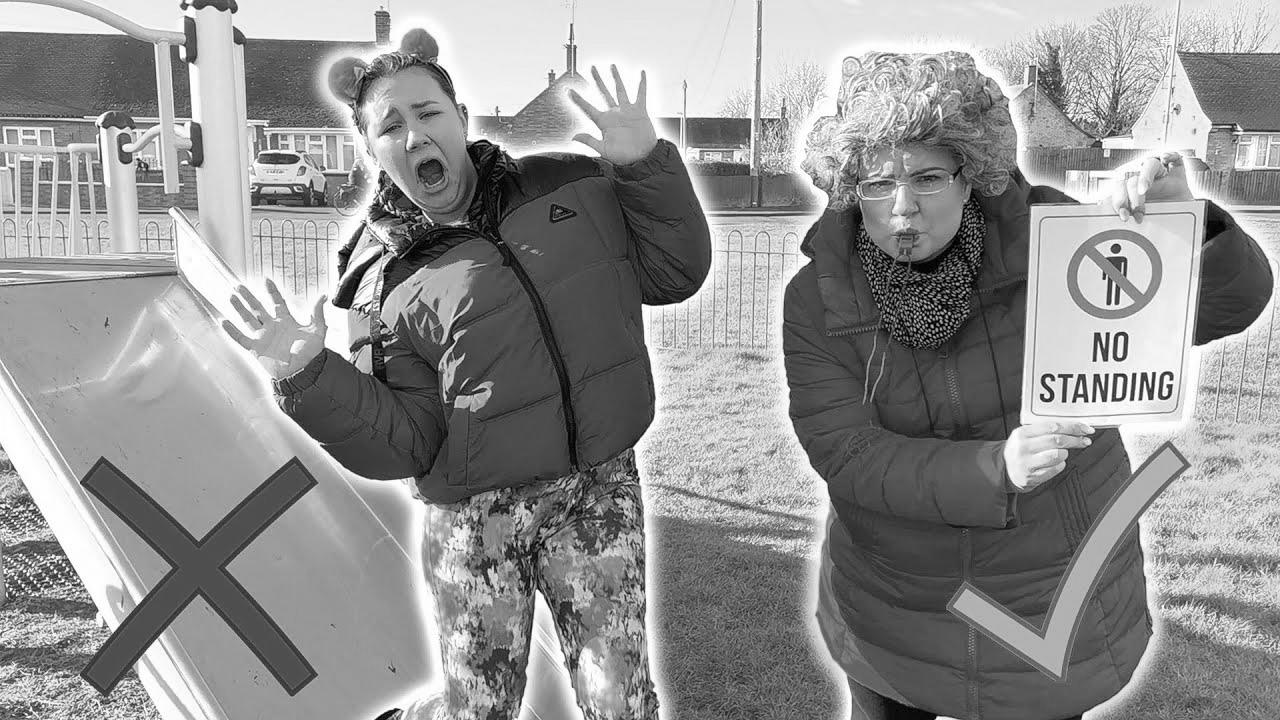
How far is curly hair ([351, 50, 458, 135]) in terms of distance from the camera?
5.87ft

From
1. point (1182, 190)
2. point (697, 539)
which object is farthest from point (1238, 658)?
point (1182, 190)

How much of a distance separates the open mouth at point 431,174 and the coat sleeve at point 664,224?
0.31m

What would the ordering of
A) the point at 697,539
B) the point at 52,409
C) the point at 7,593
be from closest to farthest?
1. the point at 52,409
2. the point at 7,593
3. the point at 697,539

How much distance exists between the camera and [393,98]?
1.76 meters

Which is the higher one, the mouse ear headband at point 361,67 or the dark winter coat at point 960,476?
the mouse ear headband at point 361,67

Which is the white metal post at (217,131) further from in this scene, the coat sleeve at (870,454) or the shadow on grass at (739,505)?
the shadow on grass at (739,505)

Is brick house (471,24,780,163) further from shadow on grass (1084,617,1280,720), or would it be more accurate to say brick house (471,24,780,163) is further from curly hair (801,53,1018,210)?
shadow on grass (1084,617,1280,720)

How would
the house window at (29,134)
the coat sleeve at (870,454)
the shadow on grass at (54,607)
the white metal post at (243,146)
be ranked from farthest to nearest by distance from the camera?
the house window at (29,134) → the shadow on grass at (54,607) → the white metal post at (243,146) → the coat sleeve at (870,454)

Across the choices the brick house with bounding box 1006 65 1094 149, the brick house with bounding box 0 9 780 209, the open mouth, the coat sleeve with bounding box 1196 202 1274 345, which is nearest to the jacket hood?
the coat sleeve with bounding box 1196 202 1274 345

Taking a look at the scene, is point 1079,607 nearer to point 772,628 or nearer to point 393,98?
point 393,98

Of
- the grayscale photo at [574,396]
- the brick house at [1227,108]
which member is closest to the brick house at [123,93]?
the brick house at [1227,108]

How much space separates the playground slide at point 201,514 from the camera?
7.42 feet

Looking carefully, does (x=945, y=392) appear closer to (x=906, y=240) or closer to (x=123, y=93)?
(x=906, y=240)

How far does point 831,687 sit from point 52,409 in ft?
8.14
